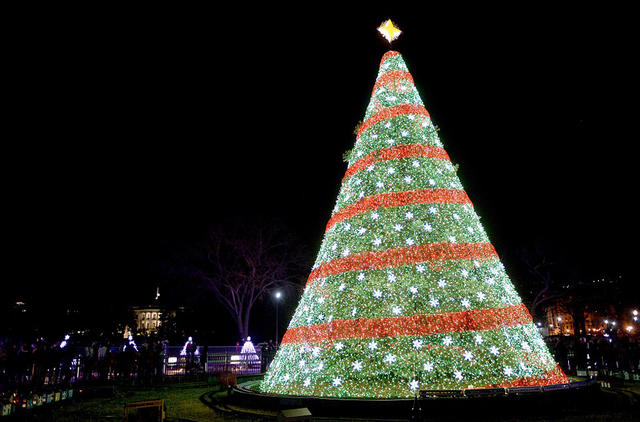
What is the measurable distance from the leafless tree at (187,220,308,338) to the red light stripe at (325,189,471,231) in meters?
21.1

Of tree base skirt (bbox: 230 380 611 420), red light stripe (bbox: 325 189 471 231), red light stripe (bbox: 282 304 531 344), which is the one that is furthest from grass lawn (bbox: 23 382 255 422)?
red light stripe (bbox: 325 189 471 231)

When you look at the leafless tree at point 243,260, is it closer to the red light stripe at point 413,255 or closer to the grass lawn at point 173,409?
the grass lawn at point 173,409

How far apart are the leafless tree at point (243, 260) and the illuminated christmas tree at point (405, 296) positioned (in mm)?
20606

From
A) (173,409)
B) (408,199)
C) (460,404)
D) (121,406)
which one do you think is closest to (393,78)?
(408,199)

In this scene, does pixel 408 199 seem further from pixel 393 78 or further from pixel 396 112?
Result: pixel 393 78

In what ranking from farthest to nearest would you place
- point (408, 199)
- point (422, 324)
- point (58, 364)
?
point (58, 364) → point (408, 199) → point (422, 324)

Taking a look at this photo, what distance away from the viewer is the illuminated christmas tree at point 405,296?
8648 mm

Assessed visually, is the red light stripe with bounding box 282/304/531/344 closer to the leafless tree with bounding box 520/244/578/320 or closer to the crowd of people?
the crowd of people

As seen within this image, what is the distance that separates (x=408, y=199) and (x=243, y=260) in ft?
81.2

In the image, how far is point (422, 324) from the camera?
8898mm

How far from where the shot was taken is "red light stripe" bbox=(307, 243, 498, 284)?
31.5 feet

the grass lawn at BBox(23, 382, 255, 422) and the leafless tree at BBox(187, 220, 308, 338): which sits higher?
the leafless tree at BBox(187, 220, 308, 338)

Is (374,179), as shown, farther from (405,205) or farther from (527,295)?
(527,295)

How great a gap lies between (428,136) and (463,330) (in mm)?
4785
